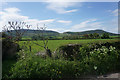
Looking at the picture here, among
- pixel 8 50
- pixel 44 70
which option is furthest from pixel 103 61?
pixel 8 50

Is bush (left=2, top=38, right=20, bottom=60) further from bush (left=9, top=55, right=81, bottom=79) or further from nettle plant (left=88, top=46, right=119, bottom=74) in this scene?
nettle plant (left=88, top=46, right=119, bottom=74)

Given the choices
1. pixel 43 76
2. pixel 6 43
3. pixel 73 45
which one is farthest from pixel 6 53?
pixel 73 45

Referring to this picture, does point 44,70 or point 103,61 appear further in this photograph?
point 103,61

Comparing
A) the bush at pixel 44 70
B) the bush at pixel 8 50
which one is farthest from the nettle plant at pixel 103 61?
the bush at pixel 8 50

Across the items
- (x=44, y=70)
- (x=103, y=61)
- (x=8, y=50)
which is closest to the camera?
(x=44, y=70)

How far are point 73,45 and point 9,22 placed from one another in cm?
382

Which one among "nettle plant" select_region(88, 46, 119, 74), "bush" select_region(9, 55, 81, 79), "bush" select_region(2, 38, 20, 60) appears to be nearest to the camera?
"bush" select_region(9, 55, 81, 79)

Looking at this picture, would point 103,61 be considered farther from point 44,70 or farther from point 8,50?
point 8,50

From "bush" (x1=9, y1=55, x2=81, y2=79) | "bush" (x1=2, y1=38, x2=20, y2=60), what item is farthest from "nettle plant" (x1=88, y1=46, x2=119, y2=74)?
"bush" (x1=2, y1=38, x2=20, y2=60)

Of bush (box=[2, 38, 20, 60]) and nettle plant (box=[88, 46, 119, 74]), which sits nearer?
nettle plant (box=[88, 46, 119, 74])

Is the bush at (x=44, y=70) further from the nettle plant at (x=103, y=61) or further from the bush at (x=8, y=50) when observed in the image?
the bush at (x=8, y=50)

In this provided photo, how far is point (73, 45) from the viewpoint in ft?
19.9

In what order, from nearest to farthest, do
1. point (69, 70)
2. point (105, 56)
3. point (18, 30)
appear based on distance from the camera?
1. point (69, 70)
2. point (105, 56)
3. point (18, 30)

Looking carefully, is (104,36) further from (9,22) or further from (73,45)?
(9,22)
